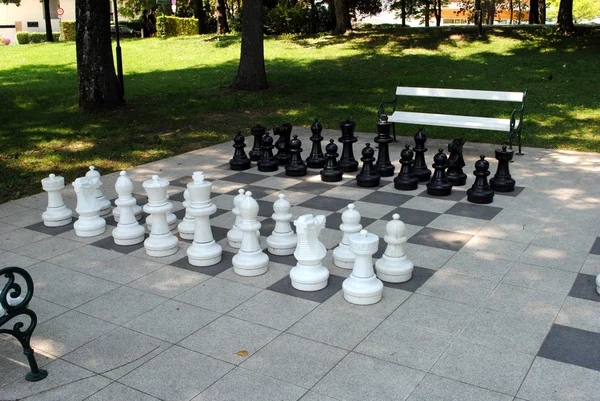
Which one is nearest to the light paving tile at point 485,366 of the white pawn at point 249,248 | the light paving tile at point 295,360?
the light paving tile at point 295,360

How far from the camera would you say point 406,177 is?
270 inches

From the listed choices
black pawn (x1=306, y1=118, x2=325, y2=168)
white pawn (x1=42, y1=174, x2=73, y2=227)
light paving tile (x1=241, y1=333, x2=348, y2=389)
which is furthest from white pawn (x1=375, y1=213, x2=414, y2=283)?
black pawn (x1=306, y1=118, x2=325, y2=168)

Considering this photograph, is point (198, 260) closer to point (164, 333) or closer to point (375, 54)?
point (164, 333)

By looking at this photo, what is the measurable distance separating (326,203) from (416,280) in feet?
6.74

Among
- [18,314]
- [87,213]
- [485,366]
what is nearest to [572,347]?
[485,366]

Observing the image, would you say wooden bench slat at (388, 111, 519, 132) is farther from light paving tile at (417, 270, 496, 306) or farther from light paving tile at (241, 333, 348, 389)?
light paving tile at (241, 333, 348, 389)

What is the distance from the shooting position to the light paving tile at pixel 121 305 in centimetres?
416

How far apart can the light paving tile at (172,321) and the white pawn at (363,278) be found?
3.01 feet

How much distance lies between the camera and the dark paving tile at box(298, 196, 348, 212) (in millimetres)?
6348

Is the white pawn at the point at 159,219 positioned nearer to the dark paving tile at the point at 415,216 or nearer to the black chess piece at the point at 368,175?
the dark paving tile at the point at 415,216

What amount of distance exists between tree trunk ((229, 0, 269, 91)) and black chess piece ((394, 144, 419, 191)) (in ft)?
24.7

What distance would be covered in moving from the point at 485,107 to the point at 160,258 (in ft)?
27.7

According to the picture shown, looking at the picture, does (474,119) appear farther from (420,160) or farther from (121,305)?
(121,305)

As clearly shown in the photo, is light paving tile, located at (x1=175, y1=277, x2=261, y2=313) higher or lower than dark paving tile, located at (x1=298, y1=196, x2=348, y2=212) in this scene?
lower
